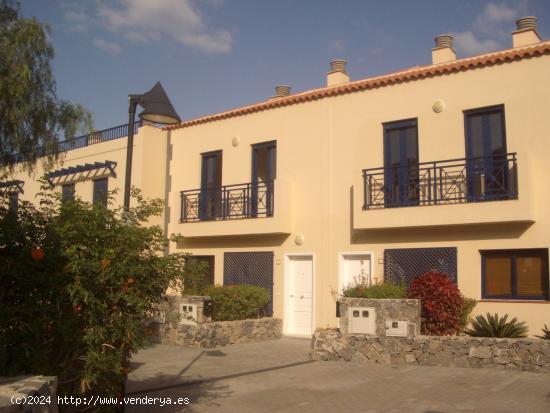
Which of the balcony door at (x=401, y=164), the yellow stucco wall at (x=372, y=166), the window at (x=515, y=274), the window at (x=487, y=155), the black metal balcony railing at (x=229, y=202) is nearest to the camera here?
the window at (x=515, y=274)

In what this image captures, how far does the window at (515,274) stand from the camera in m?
12.6

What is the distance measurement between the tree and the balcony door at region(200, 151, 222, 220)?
6031 millimetres

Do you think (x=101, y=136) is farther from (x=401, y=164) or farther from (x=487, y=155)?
(x=487, y=155)

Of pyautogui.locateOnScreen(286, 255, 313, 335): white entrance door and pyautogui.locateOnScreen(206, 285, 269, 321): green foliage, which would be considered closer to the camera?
pyautogui.locateOnScreen(206, 285, 269, 321): green foliage

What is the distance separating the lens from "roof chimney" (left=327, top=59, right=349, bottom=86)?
1755 centimetres

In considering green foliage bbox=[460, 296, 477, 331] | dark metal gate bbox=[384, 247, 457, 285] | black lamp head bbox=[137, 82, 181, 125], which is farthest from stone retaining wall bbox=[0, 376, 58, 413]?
dark metal gate bbox=[384, 247, 457, 285]

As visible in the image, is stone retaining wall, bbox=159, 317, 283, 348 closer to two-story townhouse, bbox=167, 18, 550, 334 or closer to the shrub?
two-story townhouse, bbox=167, 18, 550, 334

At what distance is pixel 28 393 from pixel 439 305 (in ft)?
30.1

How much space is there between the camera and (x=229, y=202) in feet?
57.7

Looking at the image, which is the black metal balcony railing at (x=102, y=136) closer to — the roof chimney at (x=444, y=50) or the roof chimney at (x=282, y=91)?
the roof chimney at (x=282, y=91)

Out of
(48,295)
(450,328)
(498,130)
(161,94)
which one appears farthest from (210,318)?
(48,295)

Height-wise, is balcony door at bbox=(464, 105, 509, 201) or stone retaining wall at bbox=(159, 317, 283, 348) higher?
balcony door at bbox=(464, 105, 509, 201)

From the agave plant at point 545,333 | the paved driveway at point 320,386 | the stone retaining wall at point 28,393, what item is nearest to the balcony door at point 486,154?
the agave plant at point 545,333

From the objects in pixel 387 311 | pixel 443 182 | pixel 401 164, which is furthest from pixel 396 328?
pixel 401 164
